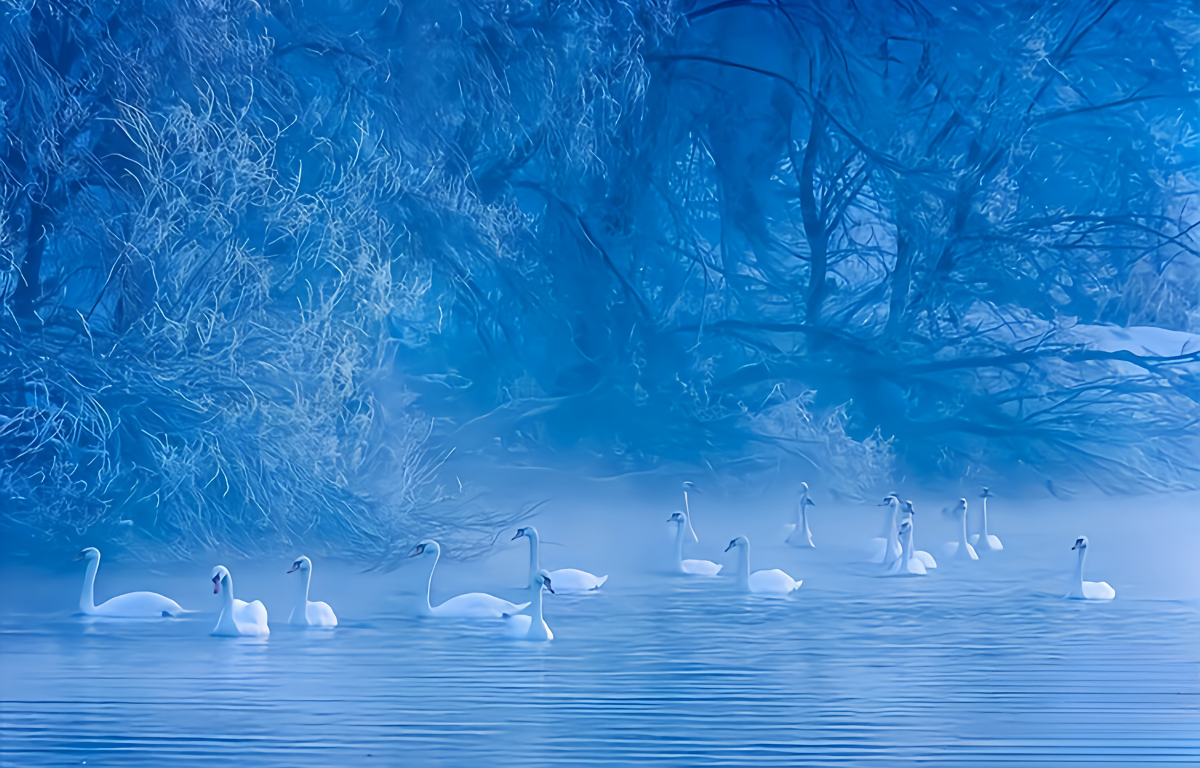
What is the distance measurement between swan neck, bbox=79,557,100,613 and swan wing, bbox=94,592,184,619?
3.6 inches

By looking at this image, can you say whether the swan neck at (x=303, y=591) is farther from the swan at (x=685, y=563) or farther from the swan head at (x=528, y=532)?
the swan at (x=685, y=563)

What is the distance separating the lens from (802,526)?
457 cm

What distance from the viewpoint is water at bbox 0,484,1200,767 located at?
3.07 meters

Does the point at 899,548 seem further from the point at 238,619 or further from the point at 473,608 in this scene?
the point at 238,619

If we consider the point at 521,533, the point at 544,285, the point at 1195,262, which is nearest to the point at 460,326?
the point at 544,285

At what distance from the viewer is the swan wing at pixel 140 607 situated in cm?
416

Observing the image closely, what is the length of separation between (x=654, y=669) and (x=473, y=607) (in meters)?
0.88

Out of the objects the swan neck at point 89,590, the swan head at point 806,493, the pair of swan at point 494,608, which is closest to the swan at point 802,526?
the swan head at point 806,493

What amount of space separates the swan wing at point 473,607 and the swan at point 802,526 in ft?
3.96

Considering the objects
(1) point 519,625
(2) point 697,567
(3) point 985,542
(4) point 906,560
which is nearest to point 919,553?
(4) point 906,560

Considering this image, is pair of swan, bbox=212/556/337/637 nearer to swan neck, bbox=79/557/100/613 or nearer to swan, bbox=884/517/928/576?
swan neck, bbox=79/557/100/613

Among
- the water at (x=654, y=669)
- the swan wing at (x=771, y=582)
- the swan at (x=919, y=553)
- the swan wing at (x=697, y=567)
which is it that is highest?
the swan at (x=919, y=553)

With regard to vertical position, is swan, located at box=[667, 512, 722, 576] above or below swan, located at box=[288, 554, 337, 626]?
above

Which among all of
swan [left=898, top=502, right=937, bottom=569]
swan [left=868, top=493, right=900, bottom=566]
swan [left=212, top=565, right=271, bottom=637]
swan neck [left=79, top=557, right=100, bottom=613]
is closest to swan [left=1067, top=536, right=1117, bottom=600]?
swan [left=898, top=502, right=937, bottom=569]
